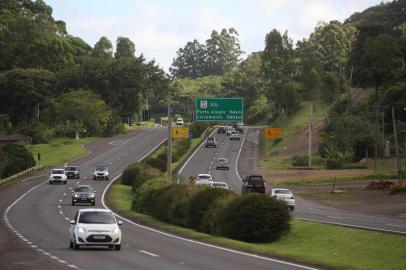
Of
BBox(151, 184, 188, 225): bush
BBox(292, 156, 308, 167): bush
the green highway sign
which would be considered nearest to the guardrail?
BBox(292, 156, 308, 167): bush

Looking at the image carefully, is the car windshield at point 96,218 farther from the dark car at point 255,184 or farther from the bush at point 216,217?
the dark car at point 255,184

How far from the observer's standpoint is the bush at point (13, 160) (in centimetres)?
9144

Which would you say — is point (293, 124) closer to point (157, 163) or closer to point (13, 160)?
point (157, 163)

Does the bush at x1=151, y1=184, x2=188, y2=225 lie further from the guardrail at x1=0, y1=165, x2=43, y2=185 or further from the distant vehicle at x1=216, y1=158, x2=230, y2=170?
the distant vehicle at x1=216, y1=158, x2=230, y2=170

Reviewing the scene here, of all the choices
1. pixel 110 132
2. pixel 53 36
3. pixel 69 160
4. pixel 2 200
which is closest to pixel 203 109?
pixel 2 200

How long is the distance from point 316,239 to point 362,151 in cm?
7201

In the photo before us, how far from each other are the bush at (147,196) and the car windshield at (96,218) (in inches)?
686

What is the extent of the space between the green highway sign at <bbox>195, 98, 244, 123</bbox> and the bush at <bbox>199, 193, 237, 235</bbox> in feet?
63.5

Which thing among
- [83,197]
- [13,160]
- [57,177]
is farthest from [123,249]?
[13,160]

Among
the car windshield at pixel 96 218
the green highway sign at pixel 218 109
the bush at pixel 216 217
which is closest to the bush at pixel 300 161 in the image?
the green highway sign at pixel 218 109

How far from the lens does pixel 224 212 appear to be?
34281mm

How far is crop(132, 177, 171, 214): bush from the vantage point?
1892 inches

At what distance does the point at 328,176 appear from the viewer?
85.6 metres

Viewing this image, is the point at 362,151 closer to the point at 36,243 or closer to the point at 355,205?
the point at 355,205
